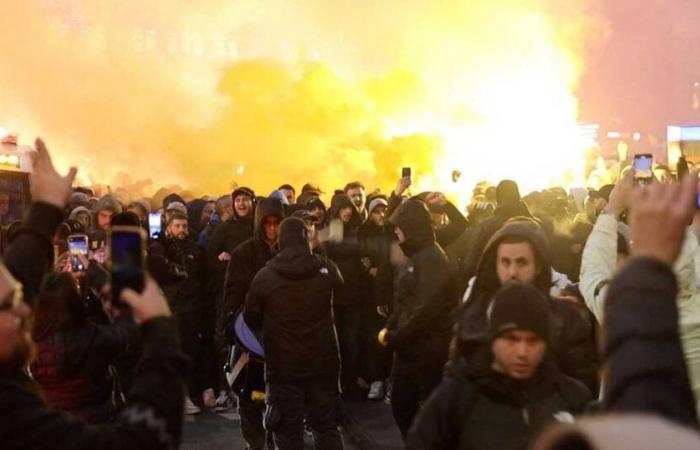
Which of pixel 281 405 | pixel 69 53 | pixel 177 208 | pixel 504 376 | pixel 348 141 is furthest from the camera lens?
pixel 69 53

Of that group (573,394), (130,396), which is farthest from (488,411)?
(130,396)

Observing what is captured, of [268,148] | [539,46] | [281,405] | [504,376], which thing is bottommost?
[281,405]

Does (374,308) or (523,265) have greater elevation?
(523,265)

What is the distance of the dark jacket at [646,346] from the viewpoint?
2.17 meters

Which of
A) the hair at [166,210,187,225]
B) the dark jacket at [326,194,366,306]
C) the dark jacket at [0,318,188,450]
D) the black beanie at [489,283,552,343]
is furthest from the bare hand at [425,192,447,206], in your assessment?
the dark jacket at [0,318,188,450]

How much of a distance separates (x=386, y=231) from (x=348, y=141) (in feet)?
48.6

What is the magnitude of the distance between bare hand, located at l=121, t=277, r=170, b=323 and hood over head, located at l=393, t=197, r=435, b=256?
479 centimetres

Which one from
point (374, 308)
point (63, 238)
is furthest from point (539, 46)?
point (63, 238)

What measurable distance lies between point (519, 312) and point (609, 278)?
160cm

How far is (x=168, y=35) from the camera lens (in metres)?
32.0

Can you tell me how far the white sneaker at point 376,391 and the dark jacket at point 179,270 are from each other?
1814 mm

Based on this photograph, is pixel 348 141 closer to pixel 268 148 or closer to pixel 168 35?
pixel 268 148

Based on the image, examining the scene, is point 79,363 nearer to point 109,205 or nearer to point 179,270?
point 179,270

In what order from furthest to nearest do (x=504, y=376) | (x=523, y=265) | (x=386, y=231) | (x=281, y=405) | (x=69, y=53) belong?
(x=69, y=53) < (x=386, y=231) < (x=281, y=405) < (x=523, y=265) < (x=504, y=376)
